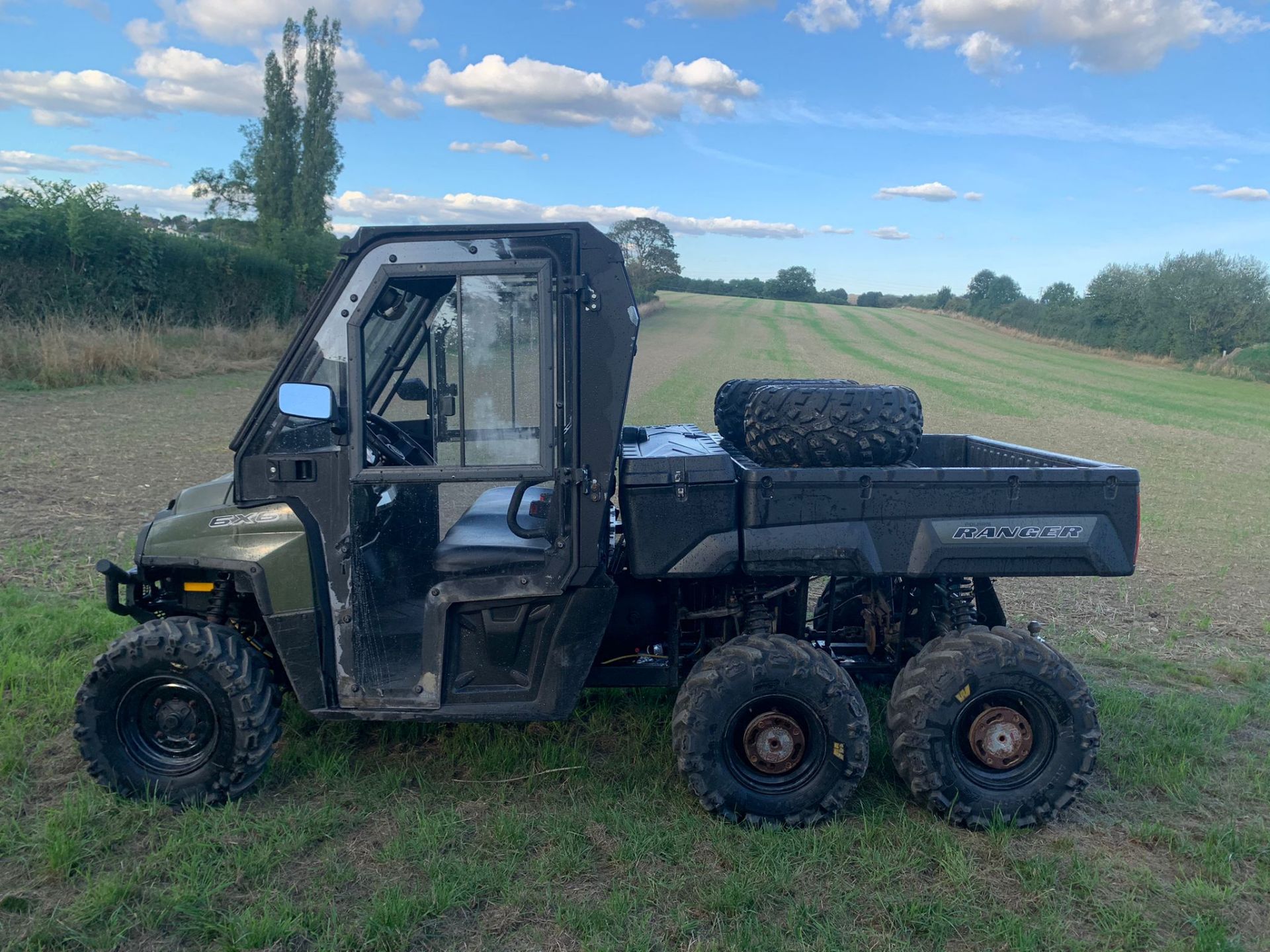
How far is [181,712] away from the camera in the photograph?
3723 millimetres

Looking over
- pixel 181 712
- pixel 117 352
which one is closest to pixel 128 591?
pixel 181 712

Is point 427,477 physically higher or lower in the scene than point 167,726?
higher

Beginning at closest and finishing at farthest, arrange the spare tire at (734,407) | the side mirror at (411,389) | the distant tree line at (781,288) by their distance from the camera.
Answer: the side mirror at (411,389) < the spare tire at (734,407) < the distant tree line at (781,288)

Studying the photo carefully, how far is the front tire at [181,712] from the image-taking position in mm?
3625

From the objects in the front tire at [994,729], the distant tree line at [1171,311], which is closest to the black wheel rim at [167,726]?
the front tire at [994,729]

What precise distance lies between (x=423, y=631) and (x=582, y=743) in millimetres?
1066

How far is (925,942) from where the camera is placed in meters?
3.03

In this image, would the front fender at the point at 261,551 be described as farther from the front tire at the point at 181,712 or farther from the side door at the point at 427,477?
the front tire at the point at 181,712

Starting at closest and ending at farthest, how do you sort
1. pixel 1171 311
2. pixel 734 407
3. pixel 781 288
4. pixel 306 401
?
1. pixel 306 401
2. pixel 734 407
3. pixel 1171 311
4. pixel 781 288

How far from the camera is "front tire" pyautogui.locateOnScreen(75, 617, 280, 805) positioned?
362 cm

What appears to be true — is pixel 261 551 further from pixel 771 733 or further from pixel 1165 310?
pixel 1165 310

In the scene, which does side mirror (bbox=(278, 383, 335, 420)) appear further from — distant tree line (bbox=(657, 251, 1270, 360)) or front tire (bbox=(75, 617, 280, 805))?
distant tree line (bbox=(657, 251, 1270, 360))

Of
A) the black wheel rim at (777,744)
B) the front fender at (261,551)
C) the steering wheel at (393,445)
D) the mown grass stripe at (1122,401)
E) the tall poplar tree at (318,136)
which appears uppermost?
the tall poplar tree at (318,136)

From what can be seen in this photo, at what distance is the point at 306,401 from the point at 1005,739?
297cm
